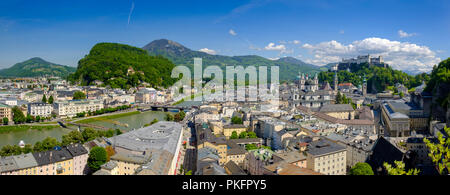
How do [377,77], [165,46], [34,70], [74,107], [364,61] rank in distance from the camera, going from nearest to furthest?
1. [74,107]
2. [377,77]
3. [364,61]
4. [34,70]
5. [165,46]

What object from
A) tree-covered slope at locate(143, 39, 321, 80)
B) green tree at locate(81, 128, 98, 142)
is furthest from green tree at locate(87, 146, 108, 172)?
tree-covered slope at locate(143, 39, 321, 80)

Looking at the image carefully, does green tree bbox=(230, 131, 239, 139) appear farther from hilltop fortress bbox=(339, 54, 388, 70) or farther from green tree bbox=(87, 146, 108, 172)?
hilltop fortress bbox=(339, 54, 388, 70)

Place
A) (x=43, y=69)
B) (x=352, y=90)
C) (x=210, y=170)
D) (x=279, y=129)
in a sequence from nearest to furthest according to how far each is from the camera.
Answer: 1. (x=210, y=170)
2. (x=279, y=129)
3. (x=352, y=90)
4. (x=43, y=69)

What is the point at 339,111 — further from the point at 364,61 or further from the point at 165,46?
the point at 165,46

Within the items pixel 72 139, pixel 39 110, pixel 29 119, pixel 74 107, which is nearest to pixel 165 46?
pixel 74 107

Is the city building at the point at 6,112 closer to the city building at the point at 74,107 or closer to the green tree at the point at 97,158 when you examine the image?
the city building at the point at 74,107
